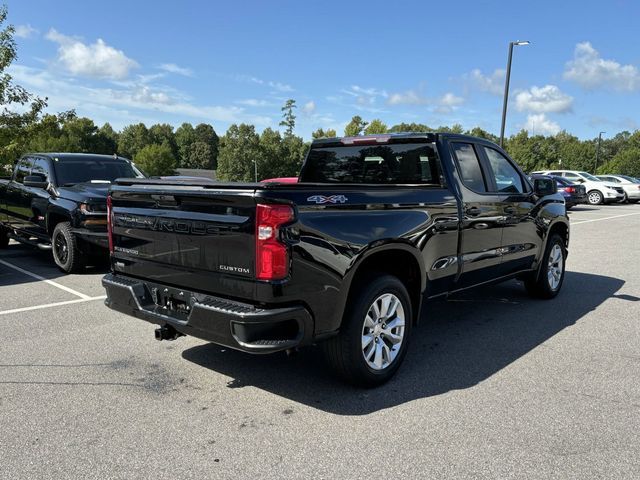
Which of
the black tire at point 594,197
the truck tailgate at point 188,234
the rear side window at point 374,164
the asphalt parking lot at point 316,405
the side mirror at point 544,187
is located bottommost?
the asphalt parking lot at point 316,405

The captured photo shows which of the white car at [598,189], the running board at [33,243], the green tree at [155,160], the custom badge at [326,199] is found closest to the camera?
the custom badge at [326,199]

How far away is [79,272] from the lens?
8.11 meters

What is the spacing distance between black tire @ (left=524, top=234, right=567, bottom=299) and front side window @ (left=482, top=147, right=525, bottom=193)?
1020 millimetres

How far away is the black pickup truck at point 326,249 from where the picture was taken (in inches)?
128

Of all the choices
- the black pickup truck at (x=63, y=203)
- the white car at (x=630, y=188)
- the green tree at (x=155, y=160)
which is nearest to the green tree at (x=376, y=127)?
the green tree at (x=155, y=160)

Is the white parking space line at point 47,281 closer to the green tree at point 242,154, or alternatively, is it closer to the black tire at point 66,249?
the black tire at point 66,249

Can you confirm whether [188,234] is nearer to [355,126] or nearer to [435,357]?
[435,357]

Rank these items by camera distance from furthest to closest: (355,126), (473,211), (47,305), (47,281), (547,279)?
(355,126) < (47,281) < (547,279) < (47,305) < (473,211)

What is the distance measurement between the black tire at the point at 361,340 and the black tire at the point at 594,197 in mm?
28171

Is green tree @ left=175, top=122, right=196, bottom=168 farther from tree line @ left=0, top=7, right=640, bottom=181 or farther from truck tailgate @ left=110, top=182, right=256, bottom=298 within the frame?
truck tailgate @ left=110, top=182, right=256, bottom=298

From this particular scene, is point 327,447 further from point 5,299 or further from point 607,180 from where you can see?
point 607,180

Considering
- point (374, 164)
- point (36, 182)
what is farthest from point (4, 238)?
point (374, 164)

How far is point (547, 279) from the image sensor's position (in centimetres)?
650

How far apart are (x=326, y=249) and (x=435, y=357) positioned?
175cm
